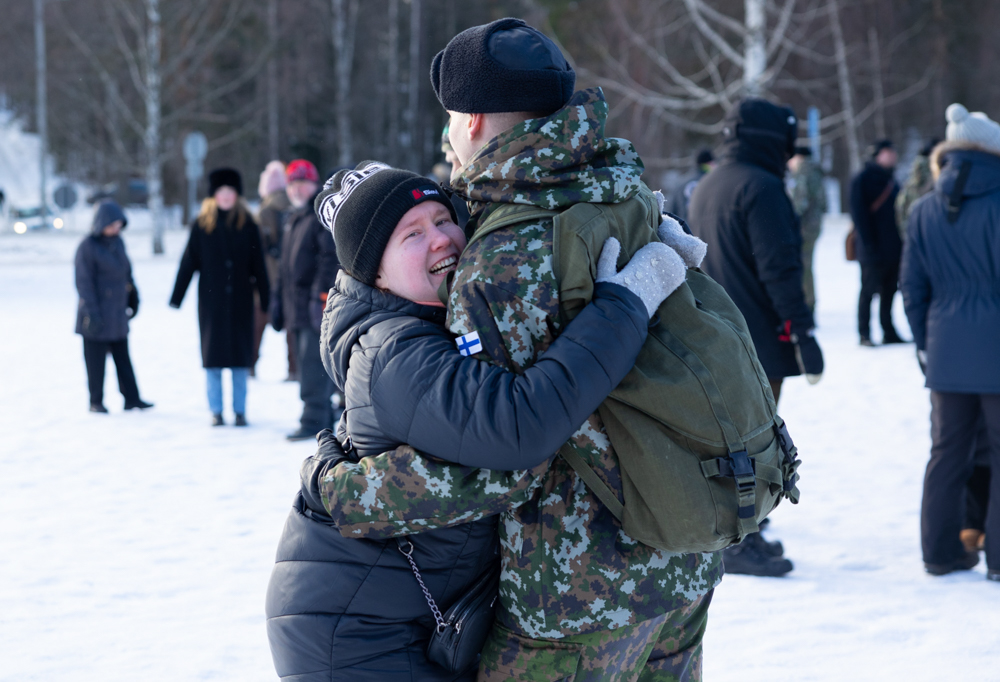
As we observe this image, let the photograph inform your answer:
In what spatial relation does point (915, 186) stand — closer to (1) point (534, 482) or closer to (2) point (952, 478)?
(2) point (952, 478)

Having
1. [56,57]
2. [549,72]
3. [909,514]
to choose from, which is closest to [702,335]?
[549,72]

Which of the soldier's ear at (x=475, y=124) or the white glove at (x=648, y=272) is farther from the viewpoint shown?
the soldier's ear at (x=475, y=124)

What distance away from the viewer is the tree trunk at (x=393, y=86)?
31130 mm

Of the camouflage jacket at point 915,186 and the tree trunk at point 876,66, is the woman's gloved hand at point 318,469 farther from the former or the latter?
the tree trunk at point 876,66

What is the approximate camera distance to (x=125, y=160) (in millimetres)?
25688

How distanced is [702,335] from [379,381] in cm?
56

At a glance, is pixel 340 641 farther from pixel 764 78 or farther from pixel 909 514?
pixel 764 78

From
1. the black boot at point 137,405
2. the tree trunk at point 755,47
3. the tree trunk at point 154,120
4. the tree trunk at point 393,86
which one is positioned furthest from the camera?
the tree trunk at point 393,86

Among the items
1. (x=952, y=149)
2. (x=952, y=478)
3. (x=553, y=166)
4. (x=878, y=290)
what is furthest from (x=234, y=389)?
(x=878, y=290)

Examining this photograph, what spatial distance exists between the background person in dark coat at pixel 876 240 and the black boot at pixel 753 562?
589 centimetres

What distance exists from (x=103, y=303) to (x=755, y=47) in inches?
436

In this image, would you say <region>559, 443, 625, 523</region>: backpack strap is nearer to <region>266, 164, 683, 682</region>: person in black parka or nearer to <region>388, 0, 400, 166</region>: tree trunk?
<region>266, 164, 683, 682</region>: person in black parka

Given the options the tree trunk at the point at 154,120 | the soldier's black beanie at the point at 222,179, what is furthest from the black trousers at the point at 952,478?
the tree trunk at the point at 154,120

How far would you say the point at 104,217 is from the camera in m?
7.36
